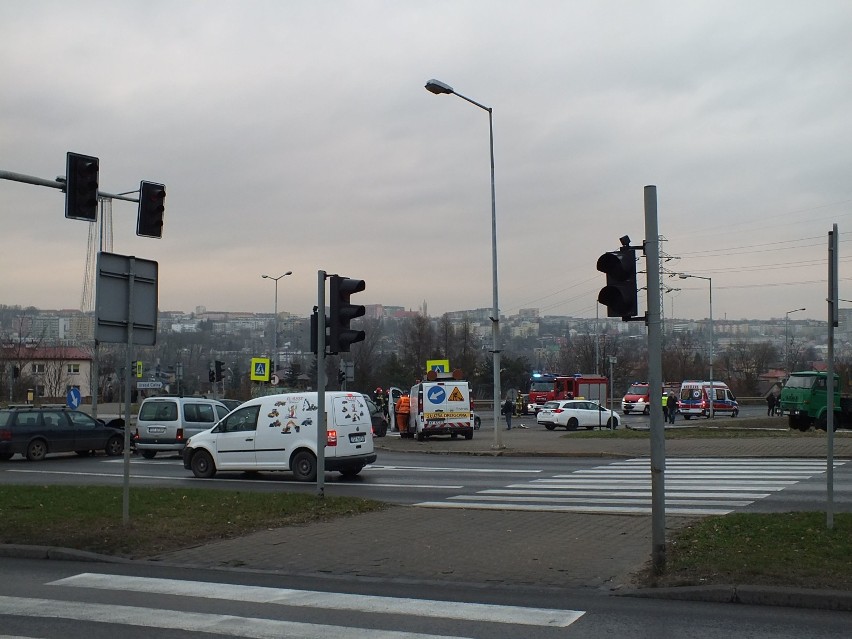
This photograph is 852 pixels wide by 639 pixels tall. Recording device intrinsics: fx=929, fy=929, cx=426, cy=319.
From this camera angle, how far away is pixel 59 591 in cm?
889

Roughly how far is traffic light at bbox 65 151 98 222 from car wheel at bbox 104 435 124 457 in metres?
16.0

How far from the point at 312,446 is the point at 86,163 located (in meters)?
7.57

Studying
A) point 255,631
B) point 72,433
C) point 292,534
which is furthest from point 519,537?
point 72,433

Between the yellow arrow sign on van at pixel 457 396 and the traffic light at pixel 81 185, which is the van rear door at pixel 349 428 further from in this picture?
the yellow arrow sign on van at pixel 457 396

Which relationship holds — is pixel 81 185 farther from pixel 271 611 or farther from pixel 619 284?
pixel 619 284

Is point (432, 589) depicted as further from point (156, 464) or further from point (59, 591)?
point (156, 464)

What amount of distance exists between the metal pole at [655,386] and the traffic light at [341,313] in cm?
594

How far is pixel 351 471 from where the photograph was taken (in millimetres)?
20828

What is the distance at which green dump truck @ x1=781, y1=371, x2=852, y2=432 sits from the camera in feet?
121

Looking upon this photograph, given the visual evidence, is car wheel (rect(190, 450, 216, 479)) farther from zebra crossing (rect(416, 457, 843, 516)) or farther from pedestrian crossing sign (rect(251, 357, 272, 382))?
pedestrian crossing sign (rect(251, 357, 272, 382))

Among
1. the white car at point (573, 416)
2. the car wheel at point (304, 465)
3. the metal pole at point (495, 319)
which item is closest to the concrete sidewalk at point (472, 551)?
the car wheel at point (304, 465)

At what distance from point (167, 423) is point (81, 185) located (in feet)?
48.1

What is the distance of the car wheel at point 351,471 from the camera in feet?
67.1

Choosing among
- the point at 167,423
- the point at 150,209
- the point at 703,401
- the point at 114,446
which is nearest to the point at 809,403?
the point at 703,401
